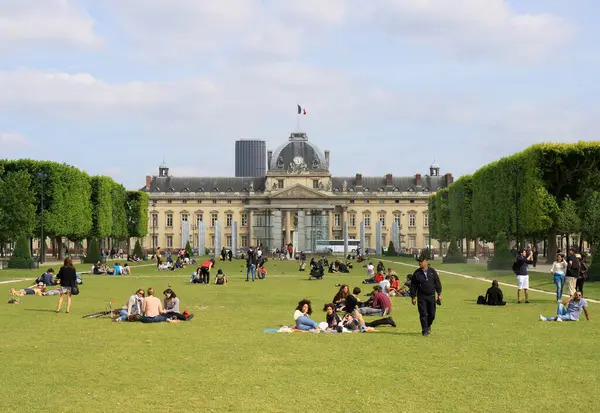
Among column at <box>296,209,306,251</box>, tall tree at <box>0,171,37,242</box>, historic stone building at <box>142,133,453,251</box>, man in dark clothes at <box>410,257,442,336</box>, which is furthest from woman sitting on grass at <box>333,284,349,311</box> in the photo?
historic stone building at <box>142,133,453,251</box>

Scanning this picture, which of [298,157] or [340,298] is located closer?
[340,298]

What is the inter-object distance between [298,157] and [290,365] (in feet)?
367

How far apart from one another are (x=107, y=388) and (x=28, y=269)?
3550 centimetres

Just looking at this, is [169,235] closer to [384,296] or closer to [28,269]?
[28,269]

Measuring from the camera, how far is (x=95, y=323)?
57.4 feet

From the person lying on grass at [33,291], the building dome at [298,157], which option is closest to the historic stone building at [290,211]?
the building dome at [298,157]

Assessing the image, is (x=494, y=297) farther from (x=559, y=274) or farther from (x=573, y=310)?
(x=573, y=310)

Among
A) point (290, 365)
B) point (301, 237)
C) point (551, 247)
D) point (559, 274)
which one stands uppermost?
point (301, 237)

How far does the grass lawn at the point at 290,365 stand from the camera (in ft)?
30.2

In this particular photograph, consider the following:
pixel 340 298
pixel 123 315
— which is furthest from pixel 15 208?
pixel 340 298

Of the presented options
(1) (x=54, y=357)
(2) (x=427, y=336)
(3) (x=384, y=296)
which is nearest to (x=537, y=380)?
(2) (x=427, y=336)

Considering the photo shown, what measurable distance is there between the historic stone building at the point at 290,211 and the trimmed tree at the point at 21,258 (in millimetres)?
76711

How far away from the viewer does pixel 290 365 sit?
11750mm

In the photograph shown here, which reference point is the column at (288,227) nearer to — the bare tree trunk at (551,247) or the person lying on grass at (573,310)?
the bare tree trunk at (551,247)
